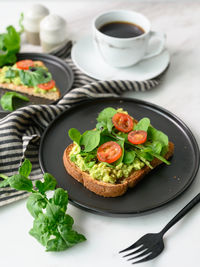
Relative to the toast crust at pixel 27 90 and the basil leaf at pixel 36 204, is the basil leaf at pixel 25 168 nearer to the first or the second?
the basil leaf at pixel 36 204

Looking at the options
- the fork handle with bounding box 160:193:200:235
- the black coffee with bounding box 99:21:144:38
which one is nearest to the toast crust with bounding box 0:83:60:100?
the black coffee with bounding box 99:21:144:38

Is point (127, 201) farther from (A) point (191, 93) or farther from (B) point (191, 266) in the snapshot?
(A) point (191, 93)

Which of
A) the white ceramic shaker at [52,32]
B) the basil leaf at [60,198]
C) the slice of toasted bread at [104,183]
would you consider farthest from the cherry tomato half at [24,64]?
the basil leaf at [60,198]

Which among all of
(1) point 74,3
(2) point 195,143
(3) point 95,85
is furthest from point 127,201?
(1) point 74,3

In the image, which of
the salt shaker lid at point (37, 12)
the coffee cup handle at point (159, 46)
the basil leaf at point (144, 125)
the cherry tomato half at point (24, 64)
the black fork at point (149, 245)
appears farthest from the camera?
the salt shaker lid at point (37, 12)

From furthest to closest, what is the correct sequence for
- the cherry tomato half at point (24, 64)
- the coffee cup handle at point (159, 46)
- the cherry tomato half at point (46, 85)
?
the coffee cup handle at point (159, 46) < the cherry tomato half at point (24, 64) < the cherry tomato half at point (46, 85)
